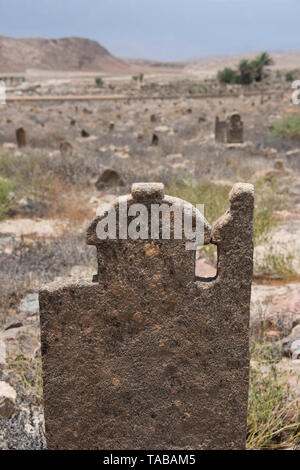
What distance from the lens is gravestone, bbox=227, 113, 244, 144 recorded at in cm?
1301

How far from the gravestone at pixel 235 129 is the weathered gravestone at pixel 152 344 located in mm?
11432

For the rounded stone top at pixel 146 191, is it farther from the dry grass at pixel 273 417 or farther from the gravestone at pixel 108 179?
the gravestone at pixel 108 179

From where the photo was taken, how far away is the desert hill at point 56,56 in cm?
9886

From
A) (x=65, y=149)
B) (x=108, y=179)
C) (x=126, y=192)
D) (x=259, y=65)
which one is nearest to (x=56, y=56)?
(x=259, y=65)

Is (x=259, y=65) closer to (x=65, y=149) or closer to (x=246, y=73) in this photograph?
(x=246, y=73)

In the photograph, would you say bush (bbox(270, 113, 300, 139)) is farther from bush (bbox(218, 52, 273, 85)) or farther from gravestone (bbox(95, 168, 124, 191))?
bush (bbox(218, 52, 273, 85))

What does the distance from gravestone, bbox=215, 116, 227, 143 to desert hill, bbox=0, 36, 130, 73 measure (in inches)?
3239

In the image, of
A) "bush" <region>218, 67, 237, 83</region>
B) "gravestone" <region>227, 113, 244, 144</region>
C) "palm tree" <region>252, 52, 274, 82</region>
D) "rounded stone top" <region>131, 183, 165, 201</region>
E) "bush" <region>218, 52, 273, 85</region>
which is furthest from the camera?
"bush" <region>218, 67, 237, 83</region>

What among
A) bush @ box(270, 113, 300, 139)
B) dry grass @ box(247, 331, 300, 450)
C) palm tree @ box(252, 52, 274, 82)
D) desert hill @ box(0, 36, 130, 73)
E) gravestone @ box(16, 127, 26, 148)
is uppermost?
desert hill @ box(0, 36, 130, 73)

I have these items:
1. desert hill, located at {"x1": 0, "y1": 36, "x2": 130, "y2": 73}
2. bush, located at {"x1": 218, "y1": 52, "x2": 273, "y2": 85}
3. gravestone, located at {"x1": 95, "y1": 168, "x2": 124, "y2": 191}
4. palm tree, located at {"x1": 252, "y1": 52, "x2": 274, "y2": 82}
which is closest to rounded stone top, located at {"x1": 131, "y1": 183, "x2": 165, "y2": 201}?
gravestone, located at {"x1": 95, "y1": 168, "x2": 124, "y2": 191}

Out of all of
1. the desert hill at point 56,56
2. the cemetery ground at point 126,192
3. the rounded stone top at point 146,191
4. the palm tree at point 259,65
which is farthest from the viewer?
the desert hill at point 56,56

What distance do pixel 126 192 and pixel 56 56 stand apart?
116849 mm

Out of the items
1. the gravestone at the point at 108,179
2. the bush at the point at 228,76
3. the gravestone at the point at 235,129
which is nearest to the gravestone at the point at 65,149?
the gravestone at the point at 108,179
